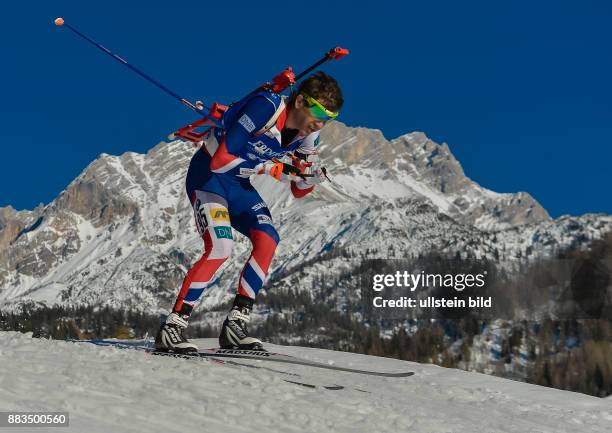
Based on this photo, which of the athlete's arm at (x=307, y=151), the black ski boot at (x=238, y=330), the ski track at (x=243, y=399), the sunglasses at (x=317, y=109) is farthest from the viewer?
the athlete's arm at (x=307, y=151)

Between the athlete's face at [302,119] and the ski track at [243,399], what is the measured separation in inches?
126

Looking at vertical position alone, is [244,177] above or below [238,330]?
above

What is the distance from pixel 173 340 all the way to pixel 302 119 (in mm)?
3361

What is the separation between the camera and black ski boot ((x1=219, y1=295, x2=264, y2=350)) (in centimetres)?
1122

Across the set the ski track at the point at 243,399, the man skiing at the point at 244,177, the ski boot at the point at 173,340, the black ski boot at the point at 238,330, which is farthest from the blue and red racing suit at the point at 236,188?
the ski track at the point at 243,399

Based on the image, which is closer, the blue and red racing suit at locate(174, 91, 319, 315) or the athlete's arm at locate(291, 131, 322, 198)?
the blue and red racing suit at locate(174, 91, 319, 315)

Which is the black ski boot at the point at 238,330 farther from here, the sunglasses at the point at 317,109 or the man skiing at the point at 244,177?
the sunglasses at the point at 317,109

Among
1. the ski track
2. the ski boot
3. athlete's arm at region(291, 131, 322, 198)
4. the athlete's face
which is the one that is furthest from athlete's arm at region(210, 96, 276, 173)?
the ski track

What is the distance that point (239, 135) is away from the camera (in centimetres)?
1062

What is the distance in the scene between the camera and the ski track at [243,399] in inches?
261

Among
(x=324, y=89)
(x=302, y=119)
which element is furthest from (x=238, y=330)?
(x=324, y=89)

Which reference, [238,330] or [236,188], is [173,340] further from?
[236,188]

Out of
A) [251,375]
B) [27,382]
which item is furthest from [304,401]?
[27,382]

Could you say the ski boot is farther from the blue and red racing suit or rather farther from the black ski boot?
the black ski boot
